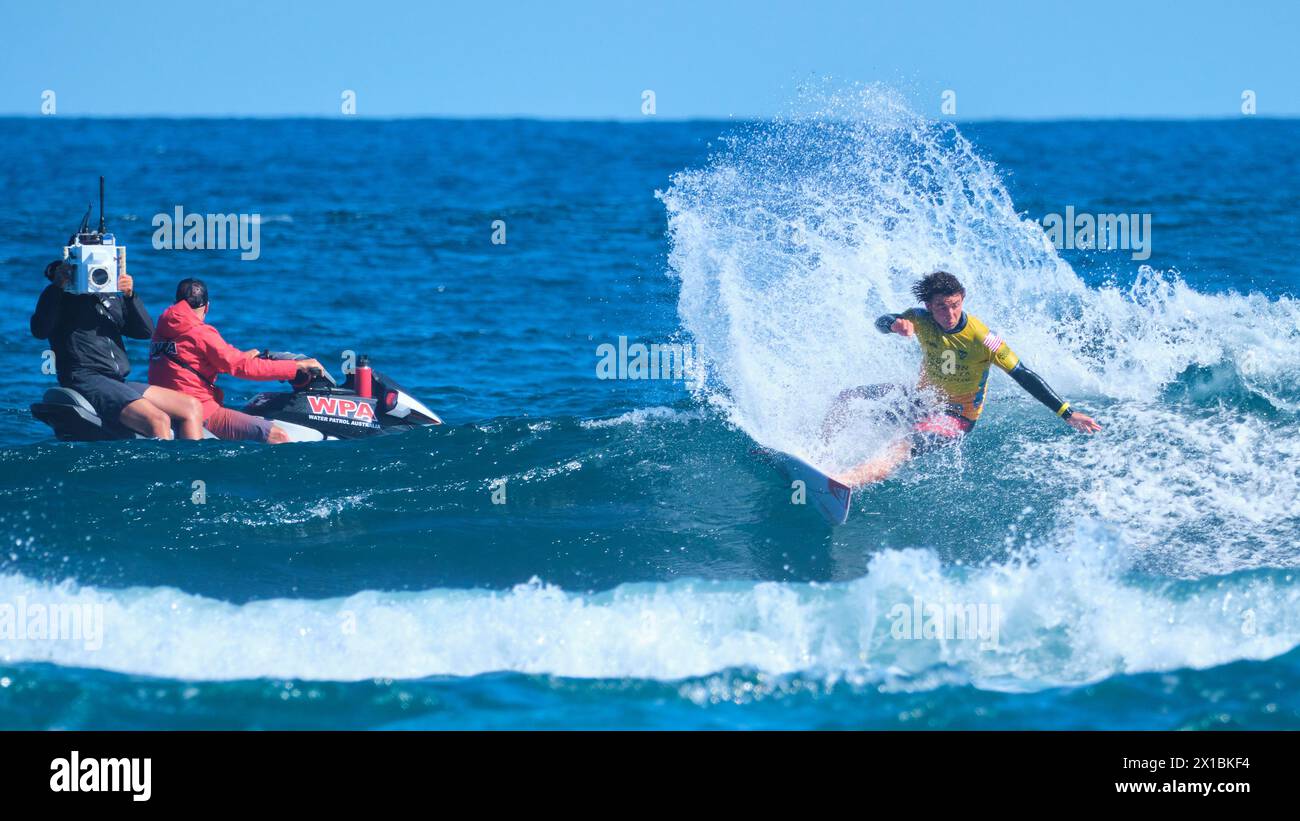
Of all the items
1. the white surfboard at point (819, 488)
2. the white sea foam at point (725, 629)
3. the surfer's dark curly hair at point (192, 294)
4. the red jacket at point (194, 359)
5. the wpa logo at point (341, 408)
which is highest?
the surfer's dark curly hair at point (192, 294)

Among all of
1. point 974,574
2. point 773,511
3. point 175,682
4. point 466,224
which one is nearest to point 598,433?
point 773,511

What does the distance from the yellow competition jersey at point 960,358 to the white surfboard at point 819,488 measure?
47.0 inches

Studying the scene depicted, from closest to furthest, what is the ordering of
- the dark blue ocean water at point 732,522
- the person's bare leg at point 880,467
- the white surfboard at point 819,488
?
the dark blue ocean water at point 732,522
the white surfboard at point 819,488
the person's bare leg at point 880,467

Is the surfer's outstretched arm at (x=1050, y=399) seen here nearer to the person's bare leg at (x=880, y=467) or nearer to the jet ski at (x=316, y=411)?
the person's bare leg at (x=880, y=467)

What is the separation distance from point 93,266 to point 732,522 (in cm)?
579

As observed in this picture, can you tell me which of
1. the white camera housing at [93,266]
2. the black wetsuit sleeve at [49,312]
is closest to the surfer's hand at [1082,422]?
the white camera housing at [93,266]

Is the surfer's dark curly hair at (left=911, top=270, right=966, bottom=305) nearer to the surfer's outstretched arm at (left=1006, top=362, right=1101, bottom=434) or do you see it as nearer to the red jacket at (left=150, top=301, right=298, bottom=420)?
the surfer's outstretched arm at (left=1006, top=362, right=1101, bottom=434)

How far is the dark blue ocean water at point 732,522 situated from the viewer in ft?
25.9

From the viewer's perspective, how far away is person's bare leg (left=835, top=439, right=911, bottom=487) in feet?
34.6

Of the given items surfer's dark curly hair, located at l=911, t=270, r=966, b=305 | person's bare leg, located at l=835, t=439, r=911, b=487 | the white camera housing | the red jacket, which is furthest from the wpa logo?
surfer's dark curly hair, located at l=911, t=270, r=966, b=305

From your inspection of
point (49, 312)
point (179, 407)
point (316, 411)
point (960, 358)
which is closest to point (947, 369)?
point (960, 358)

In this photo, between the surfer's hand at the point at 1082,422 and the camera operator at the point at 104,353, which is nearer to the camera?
the surfer's hand at the point at 1082,422

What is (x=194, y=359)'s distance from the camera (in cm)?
1183

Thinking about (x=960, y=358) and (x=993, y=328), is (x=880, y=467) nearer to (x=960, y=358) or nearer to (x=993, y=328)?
(x=960, y=358)
